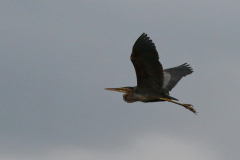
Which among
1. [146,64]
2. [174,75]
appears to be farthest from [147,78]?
[174,75]

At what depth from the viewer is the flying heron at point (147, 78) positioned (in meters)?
17.8

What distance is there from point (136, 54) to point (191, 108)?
2767mm

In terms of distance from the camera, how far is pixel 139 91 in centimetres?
1945

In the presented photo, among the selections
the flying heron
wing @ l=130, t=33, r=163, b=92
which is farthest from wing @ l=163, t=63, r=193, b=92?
wing @ l=130, t=33, r=163, b=92

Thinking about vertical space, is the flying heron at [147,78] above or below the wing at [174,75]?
below

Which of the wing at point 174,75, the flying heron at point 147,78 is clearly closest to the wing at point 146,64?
the flying heron at point 147,78

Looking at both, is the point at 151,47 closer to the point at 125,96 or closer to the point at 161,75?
the point at 161,75

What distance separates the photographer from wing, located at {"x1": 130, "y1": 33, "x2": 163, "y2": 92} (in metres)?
17.7

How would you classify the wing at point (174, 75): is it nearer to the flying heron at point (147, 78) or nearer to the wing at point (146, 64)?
the flying heron at point (147, 78)

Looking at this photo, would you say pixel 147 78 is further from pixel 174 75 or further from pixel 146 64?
pixel 174 75

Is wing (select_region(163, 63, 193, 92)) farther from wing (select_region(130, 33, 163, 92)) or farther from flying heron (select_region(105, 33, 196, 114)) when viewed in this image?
wing (select_region(130, 33, 163, 92))

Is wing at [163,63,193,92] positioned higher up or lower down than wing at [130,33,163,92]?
higher up

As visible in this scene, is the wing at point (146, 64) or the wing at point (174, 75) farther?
the wing at point (174, 75)

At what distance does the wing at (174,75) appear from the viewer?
2097 cm
